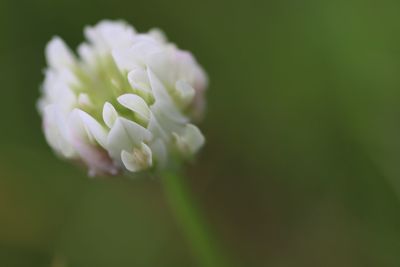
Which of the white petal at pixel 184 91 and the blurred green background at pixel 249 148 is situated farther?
the blurred green background at pixel 249 148

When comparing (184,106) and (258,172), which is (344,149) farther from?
(184,106)

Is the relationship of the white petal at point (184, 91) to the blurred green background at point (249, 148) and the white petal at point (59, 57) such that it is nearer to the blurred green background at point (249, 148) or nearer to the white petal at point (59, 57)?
the white petal at point (59, 57)

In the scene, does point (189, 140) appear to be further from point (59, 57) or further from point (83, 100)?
point (59, 57)

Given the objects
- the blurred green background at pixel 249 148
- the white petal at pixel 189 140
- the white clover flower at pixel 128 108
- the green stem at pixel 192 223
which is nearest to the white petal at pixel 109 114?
the white clover flower at pixel 128 108

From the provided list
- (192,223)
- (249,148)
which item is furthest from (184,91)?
(249,148)

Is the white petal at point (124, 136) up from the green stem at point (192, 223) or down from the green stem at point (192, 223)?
up

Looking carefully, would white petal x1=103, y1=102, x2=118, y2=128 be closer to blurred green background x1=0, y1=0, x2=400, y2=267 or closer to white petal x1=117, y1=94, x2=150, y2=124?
white petal x1=117, y1=94, x2=150, y2=124

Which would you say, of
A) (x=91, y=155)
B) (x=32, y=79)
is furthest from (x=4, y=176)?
(x=91, y=155)

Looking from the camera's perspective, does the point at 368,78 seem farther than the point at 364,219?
Yes
